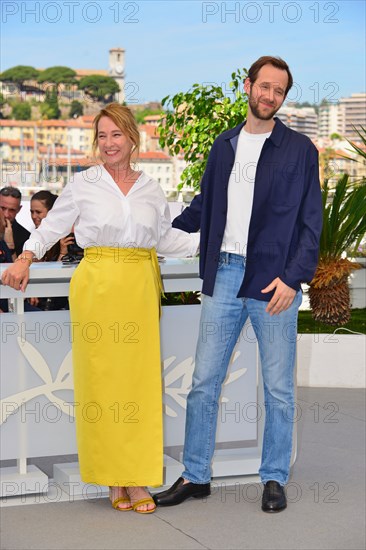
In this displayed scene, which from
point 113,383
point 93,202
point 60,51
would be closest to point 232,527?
point 113,383

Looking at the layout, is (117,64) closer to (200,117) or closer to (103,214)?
(200,117)

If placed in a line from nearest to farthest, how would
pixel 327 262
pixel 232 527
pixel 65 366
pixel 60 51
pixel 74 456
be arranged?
pixel 232 527
pixel 65 366
pixel 74 456
pixel 327 262
pixel 60 51

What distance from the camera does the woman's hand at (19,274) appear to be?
420 centimetres

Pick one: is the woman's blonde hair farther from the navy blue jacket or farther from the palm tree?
the palm tree

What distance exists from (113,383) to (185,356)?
19.6 inches

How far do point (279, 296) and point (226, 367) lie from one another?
1.34ft

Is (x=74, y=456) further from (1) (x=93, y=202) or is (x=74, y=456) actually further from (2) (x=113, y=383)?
(1) (x=93, y=202)

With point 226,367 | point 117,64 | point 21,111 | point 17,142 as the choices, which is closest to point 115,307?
point 226,367

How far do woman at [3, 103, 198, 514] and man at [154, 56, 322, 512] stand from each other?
184 millimetres

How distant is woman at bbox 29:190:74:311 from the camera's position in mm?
5141

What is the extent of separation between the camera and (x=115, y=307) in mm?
4109

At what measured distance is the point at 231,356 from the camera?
4.53 m

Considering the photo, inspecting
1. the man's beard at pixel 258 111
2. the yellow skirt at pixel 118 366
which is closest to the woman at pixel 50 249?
the yellow skirt at pixel 118 366

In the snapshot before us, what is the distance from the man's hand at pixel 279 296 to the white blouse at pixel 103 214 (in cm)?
48
